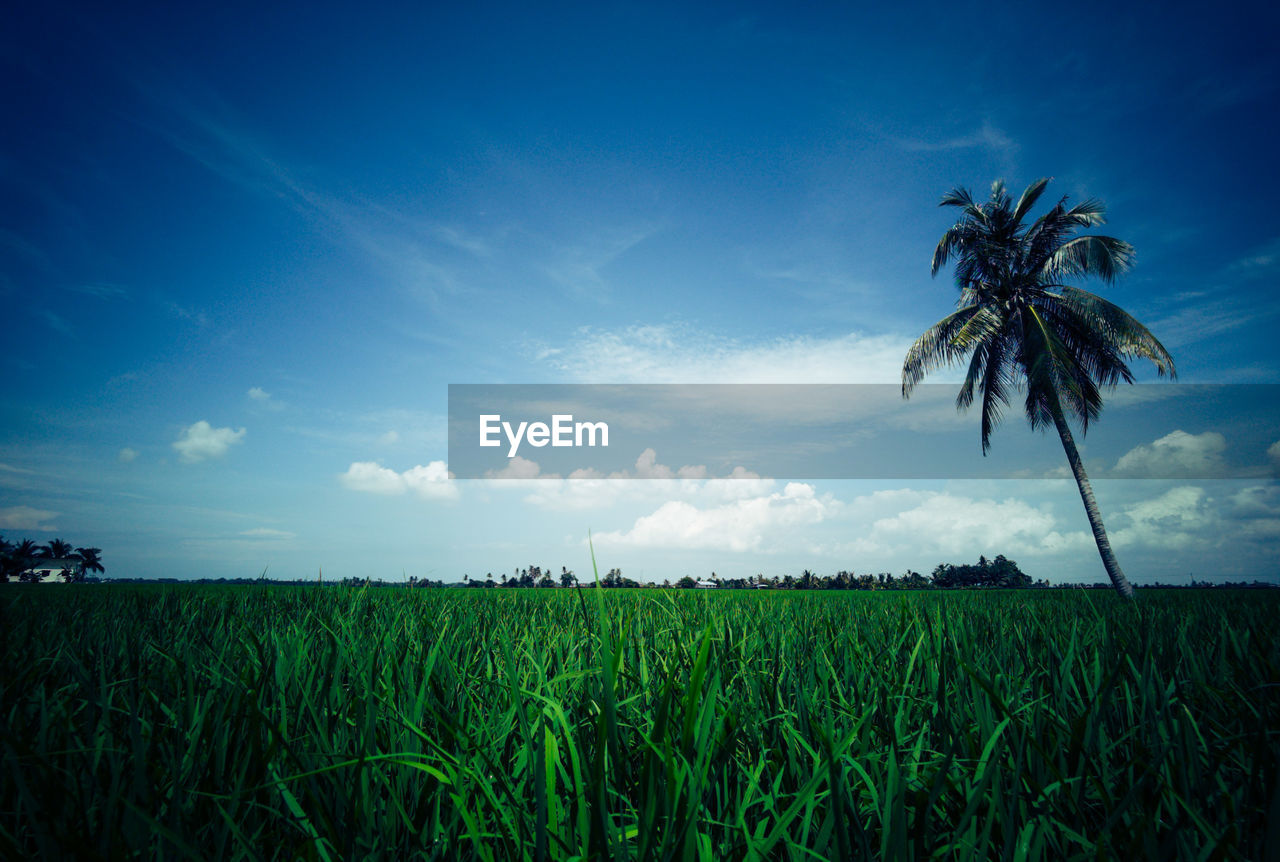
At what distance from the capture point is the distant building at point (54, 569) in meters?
48.1

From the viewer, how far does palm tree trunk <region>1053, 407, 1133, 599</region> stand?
13.5 meters

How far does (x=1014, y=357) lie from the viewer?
52.2 ft

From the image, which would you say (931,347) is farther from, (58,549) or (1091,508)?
(58,549)

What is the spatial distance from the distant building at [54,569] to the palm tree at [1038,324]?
228 feet

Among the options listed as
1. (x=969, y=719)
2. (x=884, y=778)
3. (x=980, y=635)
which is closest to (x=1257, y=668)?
(x=980, y=635)

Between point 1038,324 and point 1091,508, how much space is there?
17.0 feet

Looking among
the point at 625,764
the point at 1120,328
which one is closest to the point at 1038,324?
the point at 1120,328

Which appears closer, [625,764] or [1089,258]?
[625,764]

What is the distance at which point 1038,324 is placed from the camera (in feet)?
46.9

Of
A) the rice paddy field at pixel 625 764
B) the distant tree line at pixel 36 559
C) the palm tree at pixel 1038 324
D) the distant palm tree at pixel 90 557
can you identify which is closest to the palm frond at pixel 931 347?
the palm tree at pixel 1038 324

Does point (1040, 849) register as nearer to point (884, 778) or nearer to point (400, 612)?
point (884, 778)

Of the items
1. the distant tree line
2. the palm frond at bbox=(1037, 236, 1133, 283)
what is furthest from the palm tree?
the distant tree line

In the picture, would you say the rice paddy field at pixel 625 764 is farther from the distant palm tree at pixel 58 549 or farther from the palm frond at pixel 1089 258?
the distant palm tree at pixel 58 549

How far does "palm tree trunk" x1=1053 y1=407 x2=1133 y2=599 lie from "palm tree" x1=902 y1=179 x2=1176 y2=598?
0.03 metres
